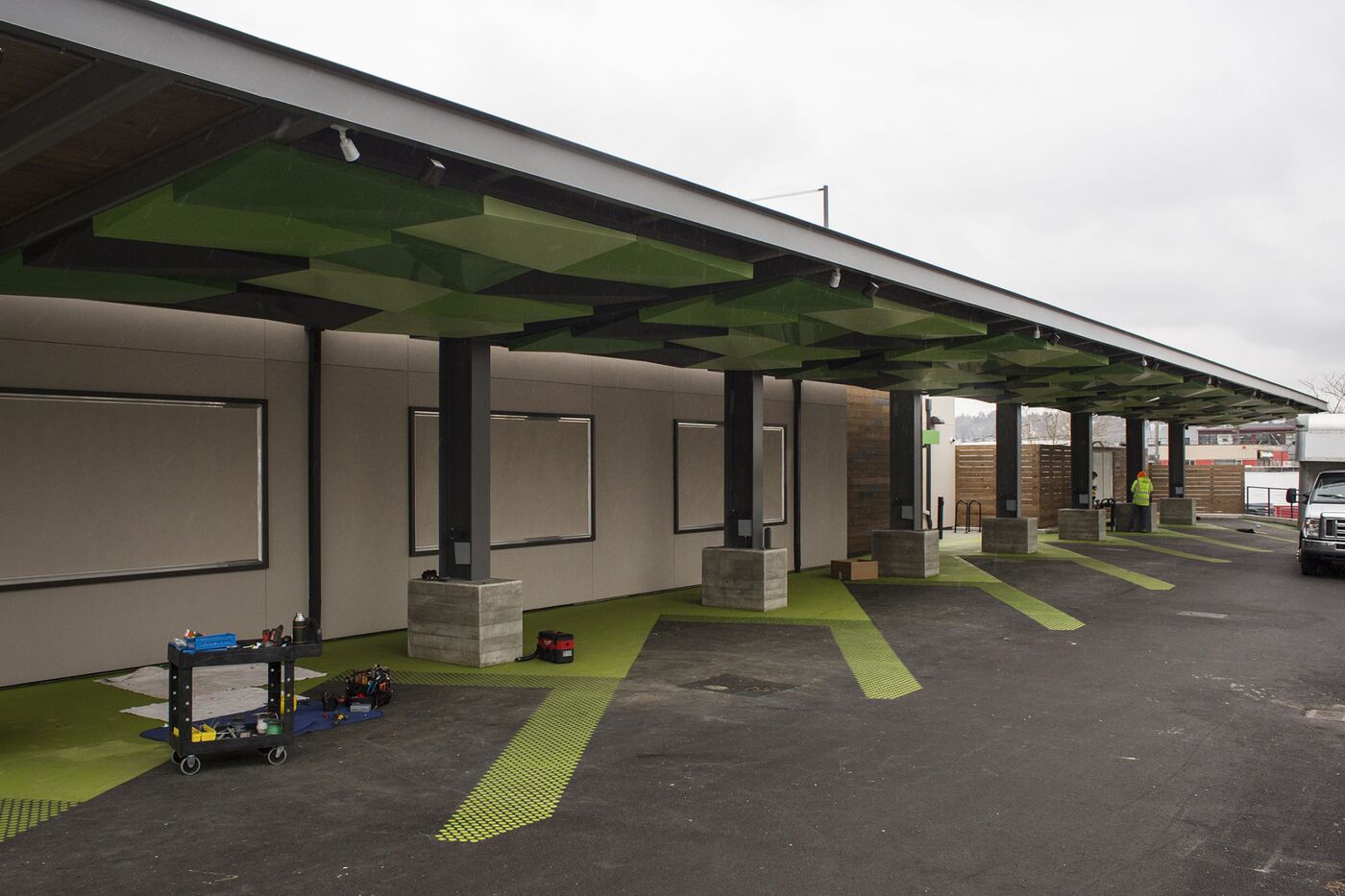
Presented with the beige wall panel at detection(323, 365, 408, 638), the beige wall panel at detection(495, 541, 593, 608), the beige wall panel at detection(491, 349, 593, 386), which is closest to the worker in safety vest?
the beige wall panel at detection(495, 541, 593, 608)

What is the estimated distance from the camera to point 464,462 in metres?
10.8

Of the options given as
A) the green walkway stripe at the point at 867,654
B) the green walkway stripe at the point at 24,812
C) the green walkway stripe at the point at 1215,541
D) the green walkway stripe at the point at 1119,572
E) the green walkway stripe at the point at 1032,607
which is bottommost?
the green walkway stripe at the point at 1215,541

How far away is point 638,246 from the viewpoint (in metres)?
7.67

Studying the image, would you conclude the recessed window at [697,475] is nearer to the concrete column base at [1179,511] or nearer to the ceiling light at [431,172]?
the ceiling light at [431,172]

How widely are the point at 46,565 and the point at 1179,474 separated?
117 feet

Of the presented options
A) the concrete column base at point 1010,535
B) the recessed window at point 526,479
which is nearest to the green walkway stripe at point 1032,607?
the concrete column base at point 1010,535

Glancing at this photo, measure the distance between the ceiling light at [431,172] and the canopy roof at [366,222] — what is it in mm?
14

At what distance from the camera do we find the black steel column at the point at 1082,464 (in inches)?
1065

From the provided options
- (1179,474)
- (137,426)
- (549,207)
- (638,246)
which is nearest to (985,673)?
(638,246)

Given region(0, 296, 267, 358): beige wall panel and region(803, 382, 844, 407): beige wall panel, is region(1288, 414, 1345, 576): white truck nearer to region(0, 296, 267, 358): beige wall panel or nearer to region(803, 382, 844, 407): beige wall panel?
region(803, 382, 844, 407): beige wall panel

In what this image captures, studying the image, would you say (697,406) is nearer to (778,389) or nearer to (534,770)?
(778,389)

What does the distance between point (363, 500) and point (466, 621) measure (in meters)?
2.66

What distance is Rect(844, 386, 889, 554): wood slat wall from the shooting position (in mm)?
21250

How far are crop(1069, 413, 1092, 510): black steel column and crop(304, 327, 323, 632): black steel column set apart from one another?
22.1m
